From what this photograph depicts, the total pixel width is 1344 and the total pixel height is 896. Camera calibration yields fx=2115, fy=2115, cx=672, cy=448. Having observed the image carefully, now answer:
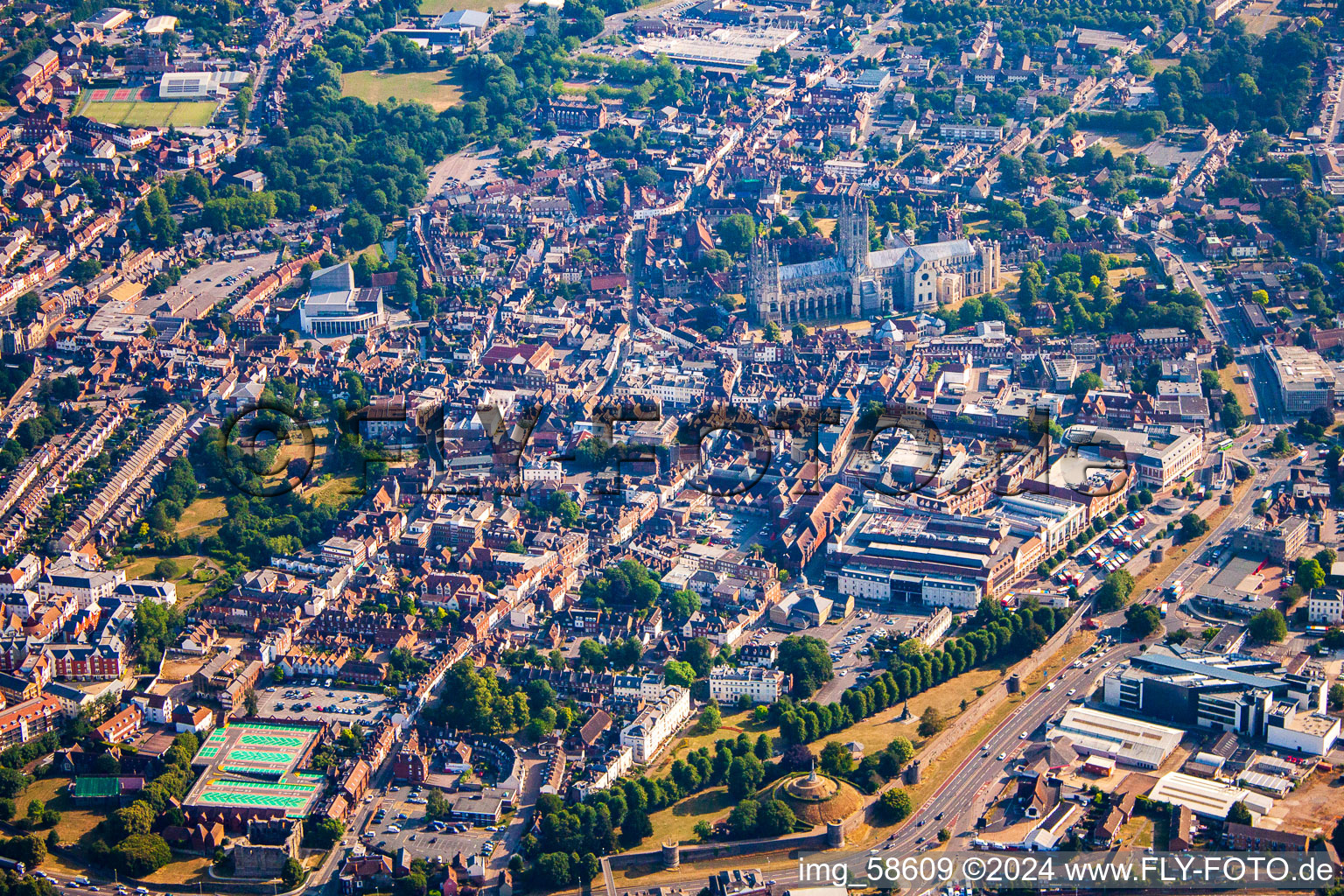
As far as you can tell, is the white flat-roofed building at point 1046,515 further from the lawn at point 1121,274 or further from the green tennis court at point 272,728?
the green tennis court at point 272,728

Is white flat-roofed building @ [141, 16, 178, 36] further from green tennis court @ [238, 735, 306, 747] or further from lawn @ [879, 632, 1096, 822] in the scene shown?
lawn @ [879, 632, 1096, 822]

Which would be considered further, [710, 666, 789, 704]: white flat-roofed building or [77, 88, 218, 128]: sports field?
[77, 88, 218, 128]: sports field

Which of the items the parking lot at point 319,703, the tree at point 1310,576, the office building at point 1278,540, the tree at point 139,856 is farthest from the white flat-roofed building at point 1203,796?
the tree at point 139,856

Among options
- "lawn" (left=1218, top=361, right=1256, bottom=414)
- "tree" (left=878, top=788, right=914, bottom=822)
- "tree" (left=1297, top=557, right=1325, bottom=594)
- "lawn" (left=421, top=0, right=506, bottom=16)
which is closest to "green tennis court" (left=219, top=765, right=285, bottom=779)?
"tree" (left=878, top=788, right=914, bottom=822)

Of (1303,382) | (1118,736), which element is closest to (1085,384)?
(1303,382)

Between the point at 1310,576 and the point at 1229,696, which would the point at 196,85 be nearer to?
the point at 1310,576
